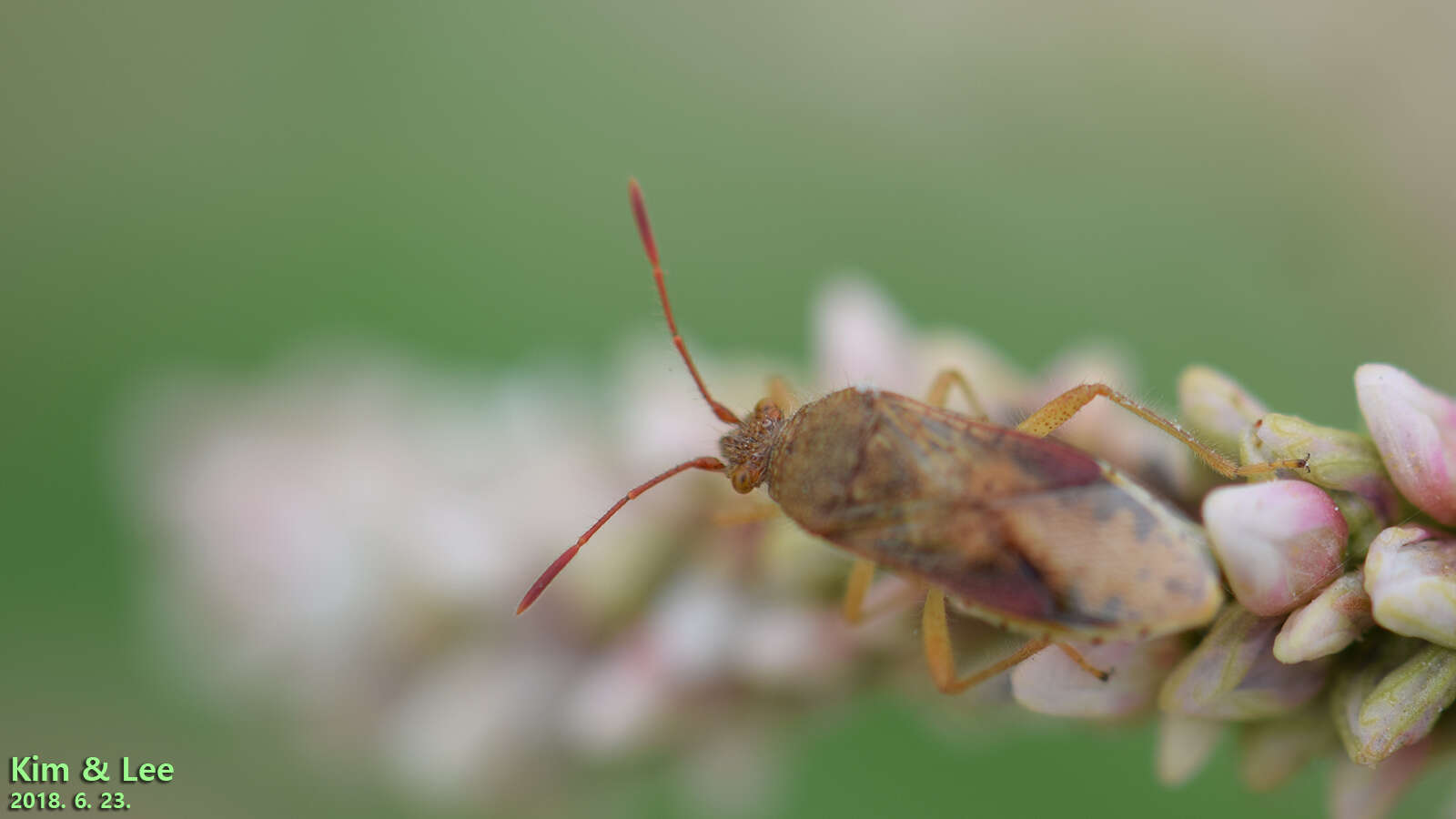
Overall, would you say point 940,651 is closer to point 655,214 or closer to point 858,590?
point 858,590

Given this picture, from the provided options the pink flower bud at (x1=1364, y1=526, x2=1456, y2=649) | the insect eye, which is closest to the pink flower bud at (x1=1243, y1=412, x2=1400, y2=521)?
the pink flower bud at (x1=1364, y1=526, x2=1456, y2=649)

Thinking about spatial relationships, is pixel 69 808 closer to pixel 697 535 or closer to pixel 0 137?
pixel 697 535

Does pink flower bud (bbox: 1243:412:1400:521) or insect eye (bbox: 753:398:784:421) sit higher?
insect eye (bbox: 753:398:784:421)

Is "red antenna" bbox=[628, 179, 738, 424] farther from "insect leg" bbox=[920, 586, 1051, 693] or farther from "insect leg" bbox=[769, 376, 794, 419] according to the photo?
"insect leg" bbox=[920, 586, 1051, 693]

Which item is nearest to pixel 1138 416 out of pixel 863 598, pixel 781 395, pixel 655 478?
pixel 863 598

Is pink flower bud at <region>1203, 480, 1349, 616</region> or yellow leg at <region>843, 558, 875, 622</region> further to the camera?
yellow leg at <region>843, 558, 875, 622</region>

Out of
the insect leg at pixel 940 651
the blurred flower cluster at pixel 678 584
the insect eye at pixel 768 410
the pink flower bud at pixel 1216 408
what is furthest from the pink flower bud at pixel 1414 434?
the insect eye at pixel 768 410
